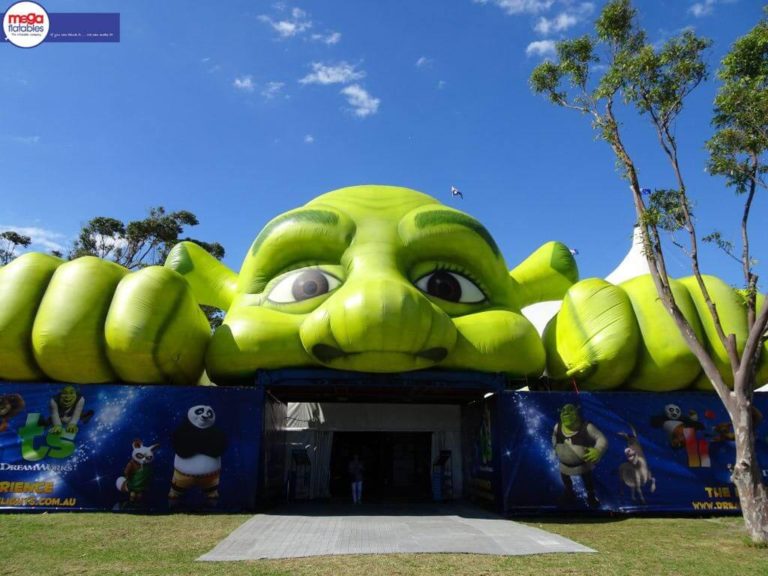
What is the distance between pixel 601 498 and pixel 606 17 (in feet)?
22.1

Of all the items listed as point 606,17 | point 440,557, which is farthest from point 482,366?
point 606,17

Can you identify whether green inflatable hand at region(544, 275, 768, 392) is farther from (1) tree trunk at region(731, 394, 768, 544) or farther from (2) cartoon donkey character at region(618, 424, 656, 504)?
(1) tree trunk at region(731, 394, 768, 544)

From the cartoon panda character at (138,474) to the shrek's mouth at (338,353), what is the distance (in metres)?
2.71

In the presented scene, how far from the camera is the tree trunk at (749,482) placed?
20.7 feet

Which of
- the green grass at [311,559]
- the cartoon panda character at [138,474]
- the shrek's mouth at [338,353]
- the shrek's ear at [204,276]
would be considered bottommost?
the green grass at [311,559]

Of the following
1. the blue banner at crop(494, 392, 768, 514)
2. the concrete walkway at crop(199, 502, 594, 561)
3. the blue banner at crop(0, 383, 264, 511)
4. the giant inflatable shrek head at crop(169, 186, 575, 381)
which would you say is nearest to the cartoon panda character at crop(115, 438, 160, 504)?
the blue banner at crop(0, 383, 264, 511)

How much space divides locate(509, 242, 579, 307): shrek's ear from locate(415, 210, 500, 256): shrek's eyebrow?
1.36 meters

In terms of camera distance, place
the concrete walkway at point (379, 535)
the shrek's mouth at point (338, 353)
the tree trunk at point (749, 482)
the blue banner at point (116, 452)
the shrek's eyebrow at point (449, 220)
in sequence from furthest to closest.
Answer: the shrek's eyebrow at point (449, 220)
the blue banner at point (116, 452)
the shrek's mouth at point (338, 353)
the tree trunk at point (749, 482)
the concrete walkway at point (379, 535)

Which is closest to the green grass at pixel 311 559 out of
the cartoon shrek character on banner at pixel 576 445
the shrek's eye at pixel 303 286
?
the cartoon shrek character on banner at pixel 576 445

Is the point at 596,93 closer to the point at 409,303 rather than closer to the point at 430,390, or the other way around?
the point at 409,303

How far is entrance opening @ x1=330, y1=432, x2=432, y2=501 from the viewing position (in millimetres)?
12484

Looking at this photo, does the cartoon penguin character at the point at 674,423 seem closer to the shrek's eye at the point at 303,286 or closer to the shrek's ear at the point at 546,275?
the shrek's ear at the point at 546,275

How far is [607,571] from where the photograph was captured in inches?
201

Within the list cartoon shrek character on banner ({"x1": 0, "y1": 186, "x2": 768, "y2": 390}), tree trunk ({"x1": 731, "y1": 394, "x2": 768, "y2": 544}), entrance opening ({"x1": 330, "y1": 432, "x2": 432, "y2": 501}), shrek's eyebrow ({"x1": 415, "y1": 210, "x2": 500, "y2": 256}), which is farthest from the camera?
entrance opening ({"x1": 330, "y1": 432, "x2": 432, "y2": 501})
